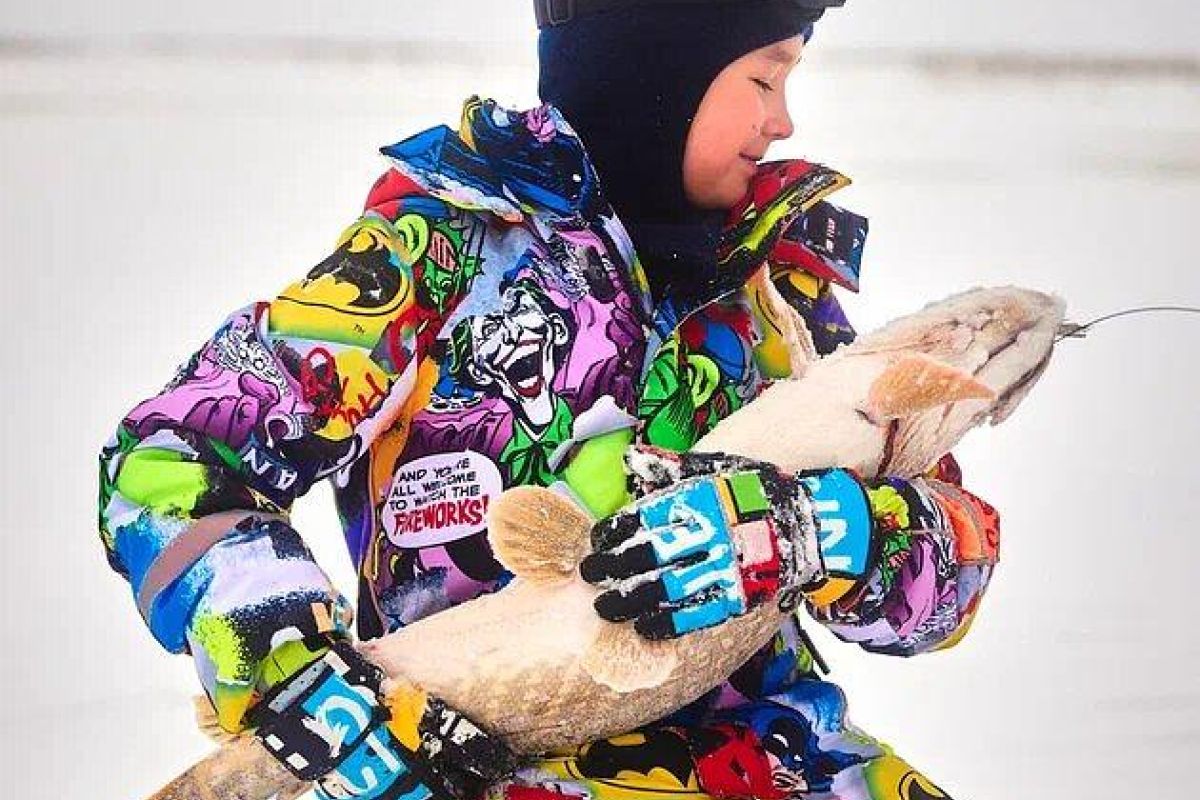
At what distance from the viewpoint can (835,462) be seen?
1.09 m

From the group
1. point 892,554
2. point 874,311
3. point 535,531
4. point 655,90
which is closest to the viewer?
point 535,531

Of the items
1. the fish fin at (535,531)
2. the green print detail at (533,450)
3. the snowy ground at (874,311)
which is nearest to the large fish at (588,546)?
the fish fin at (535,531)

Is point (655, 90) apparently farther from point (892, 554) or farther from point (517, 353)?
point (892, 554)

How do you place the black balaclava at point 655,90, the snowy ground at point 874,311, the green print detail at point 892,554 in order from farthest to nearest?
the snowy ground at point 874,311 < the black balaclava at point 655,90 < the green print detail at point 892,554

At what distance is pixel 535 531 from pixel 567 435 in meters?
0.17

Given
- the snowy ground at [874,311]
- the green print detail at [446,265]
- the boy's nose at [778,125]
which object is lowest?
the snowy ground at [874,311]

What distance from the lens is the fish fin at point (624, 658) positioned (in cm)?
101

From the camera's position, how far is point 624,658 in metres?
1.01

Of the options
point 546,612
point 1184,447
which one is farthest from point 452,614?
point 1184,447

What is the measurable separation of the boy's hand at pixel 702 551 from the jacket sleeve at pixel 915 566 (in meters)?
0.06

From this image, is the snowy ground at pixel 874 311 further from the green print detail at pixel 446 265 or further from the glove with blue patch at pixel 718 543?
the glove with blue patch at pixel 718 543

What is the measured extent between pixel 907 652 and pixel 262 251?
1.00 metres

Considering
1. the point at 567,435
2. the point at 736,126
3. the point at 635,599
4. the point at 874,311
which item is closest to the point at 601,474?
the point at 567,435

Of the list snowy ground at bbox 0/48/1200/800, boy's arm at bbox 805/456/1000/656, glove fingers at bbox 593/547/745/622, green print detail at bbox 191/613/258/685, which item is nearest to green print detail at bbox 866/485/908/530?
boy's arm at bbox 805/456/1000/656
